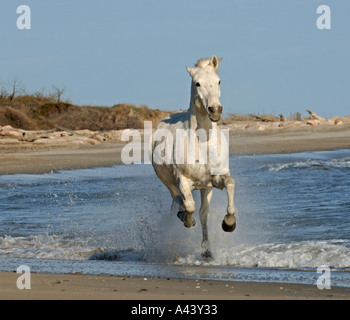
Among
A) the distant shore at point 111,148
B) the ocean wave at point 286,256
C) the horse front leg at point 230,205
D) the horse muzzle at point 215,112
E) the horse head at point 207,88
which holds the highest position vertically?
the distant shore at point 111,148

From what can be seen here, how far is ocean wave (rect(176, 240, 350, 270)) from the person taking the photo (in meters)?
8.80

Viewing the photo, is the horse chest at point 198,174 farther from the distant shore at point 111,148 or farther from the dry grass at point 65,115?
the dry grass at point 65,115

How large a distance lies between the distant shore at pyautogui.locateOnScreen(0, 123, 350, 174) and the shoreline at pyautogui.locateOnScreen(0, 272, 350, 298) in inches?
596

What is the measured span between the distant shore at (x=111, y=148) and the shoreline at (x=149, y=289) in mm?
15143

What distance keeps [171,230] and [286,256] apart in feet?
6.00

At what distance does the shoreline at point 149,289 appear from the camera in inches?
236

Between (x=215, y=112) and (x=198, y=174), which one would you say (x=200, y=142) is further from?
(x=215, y=112)

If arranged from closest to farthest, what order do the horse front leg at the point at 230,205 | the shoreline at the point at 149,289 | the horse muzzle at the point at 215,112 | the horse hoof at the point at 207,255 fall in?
the shoreline at the point at 149,289 → the horse muzzle at the point at 215,112 → the horse front leg at the point at 230,205 → the horse hoof at the point at 207,255

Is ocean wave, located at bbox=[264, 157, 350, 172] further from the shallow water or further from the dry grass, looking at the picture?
the dry grass

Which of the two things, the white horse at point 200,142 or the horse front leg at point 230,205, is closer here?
the white horse at point 200,142

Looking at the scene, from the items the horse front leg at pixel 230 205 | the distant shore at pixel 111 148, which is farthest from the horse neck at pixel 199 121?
the distant shore at pixel 111 148

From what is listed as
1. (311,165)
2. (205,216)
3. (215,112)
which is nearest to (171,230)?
(205,216)
